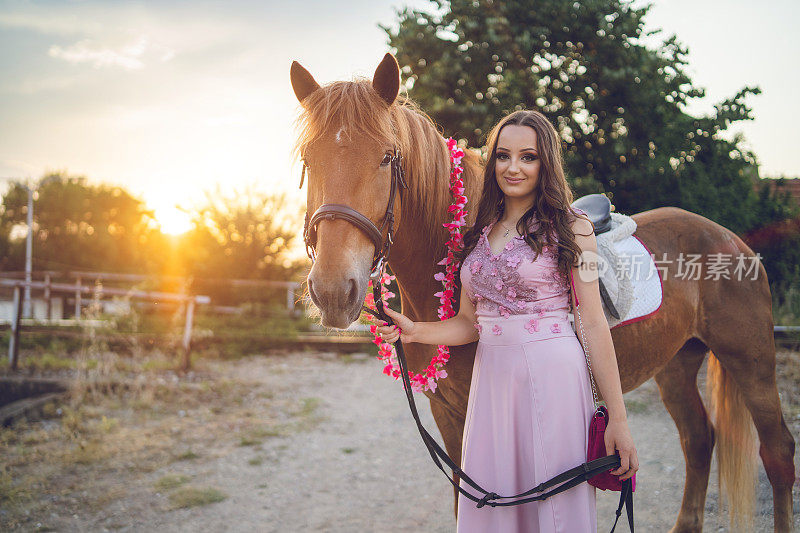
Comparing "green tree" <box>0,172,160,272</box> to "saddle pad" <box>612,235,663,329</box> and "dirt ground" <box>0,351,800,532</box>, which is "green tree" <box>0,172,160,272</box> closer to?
"dirt ground" <box>0,351,800,532</box>

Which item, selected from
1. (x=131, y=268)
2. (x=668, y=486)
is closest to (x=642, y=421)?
(x=668, y=486)

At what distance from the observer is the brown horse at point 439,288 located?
160 cm

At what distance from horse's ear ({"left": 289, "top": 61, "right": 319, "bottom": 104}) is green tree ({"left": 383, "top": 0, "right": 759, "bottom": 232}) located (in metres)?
5.93

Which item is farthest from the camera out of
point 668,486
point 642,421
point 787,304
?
point 787,304

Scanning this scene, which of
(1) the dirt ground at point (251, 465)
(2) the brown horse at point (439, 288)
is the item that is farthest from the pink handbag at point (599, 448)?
(1) the dirt ground at point (251, 465)

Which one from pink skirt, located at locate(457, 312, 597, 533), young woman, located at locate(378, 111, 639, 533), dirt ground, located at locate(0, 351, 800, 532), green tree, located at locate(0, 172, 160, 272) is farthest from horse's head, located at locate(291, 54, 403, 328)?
green tree, located at locate(0, 172, 160, 272)

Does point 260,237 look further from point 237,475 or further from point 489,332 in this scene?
point 489,332

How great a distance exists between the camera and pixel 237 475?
4.27 metres

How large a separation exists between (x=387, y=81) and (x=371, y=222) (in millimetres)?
618

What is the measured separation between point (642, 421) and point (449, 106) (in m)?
5.32

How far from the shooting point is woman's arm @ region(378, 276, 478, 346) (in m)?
1.80

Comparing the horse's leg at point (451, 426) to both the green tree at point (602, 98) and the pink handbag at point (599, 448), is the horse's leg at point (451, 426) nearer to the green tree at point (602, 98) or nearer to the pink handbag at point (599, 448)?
the pink handbag at point (599, 448)

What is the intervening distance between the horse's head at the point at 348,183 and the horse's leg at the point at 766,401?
93.4 inches

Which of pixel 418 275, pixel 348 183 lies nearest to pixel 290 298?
pixel 418 275
